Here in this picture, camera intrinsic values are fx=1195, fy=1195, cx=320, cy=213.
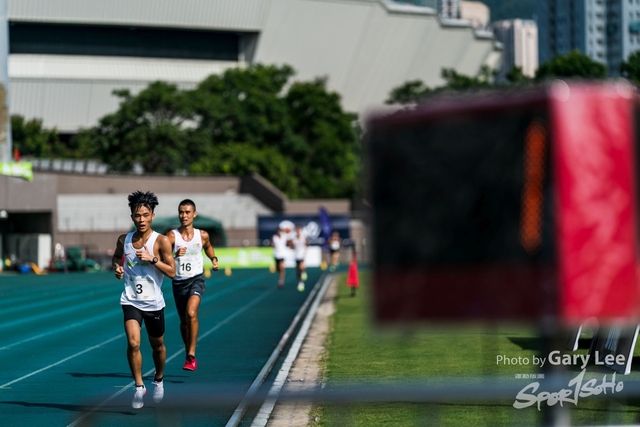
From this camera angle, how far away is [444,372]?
1323cm

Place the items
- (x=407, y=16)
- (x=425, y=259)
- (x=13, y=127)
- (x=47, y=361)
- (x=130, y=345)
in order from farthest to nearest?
(x=407, y=16) → (x=13, y=127) → (x=47, y=361) → (x=130, y=345) → (x=425, y=259)

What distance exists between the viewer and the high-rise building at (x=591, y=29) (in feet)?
528

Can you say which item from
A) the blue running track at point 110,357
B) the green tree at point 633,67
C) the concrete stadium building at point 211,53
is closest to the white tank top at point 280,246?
the blue running track at point 110,357

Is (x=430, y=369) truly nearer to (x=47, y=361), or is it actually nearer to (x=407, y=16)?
(x=47, y=361)

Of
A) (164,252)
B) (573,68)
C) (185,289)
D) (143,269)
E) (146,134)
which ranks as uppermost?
(573,68)

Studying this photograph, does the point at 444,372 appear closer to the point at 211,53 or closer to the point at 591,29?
the point at 211,53

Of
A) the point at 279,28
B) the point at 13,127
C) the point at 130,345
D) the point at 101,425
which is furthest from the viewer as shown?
the point at 279,28

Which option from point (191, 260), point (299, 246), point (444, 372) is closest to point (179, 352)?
point (191, 260)

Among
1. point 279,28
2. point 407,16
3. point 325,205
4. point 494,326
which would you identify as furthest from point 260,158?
point 494,326

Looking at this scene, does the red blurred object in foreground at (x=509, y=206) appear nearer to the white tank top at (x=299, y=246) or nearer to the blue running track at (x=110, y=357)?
the blue running track at (x=110, y=357)

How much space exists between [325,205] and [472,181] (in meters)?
73.0

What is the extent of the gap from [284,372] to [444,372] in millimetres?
1843

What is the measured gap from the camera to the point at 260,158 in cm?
7869

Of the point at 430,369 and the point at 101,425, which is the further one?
the point at 430,369
